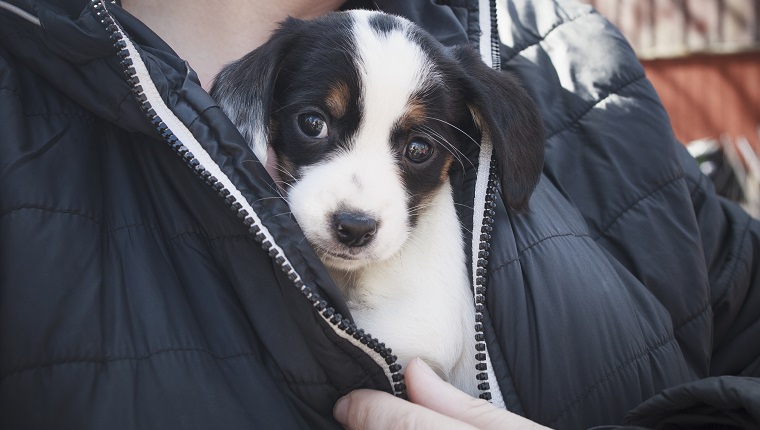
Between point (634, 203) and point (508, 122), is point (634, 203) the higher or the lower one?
the lower one

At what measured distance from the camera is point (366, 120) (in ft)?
5.21

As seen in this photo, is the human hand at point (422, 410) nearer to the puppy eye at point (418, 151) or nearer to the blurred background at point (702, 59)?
the puppy eye at point (418, 151)

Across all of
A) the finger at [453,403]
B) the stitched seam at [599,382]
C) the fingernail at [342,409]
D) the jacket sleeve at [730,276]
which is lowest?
the jacket sleeve at [730,276]

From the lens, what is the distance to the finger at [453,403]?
3.71 feet

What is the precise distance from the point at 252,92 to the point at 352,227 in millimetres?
356

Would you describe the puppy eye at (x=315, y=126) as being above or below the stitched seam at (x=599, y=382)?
above

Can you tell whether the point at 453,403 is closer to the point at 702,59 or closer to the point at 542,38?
the point at 542,38

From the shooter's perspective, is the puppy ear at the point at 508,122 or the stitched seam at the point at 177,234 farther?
the puppy ear at the point at 508,122

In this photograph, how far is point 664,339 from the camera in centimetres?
149

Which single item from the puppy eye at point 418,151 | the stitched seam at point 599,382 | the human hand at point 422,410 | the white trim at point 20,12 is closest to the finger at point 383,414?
the human hand at point 422,410

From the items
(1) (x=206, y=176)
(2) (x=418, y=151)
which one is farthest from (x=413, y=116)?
(1) (x=206, y=176)

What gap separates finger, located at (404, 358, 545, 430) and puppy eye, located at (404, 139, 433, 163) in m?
0.52

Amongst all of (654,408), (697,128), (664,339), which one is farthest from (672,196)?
(697,128)

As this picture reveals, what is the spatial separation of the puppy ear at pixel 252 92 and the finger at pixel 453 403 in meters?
0.52
